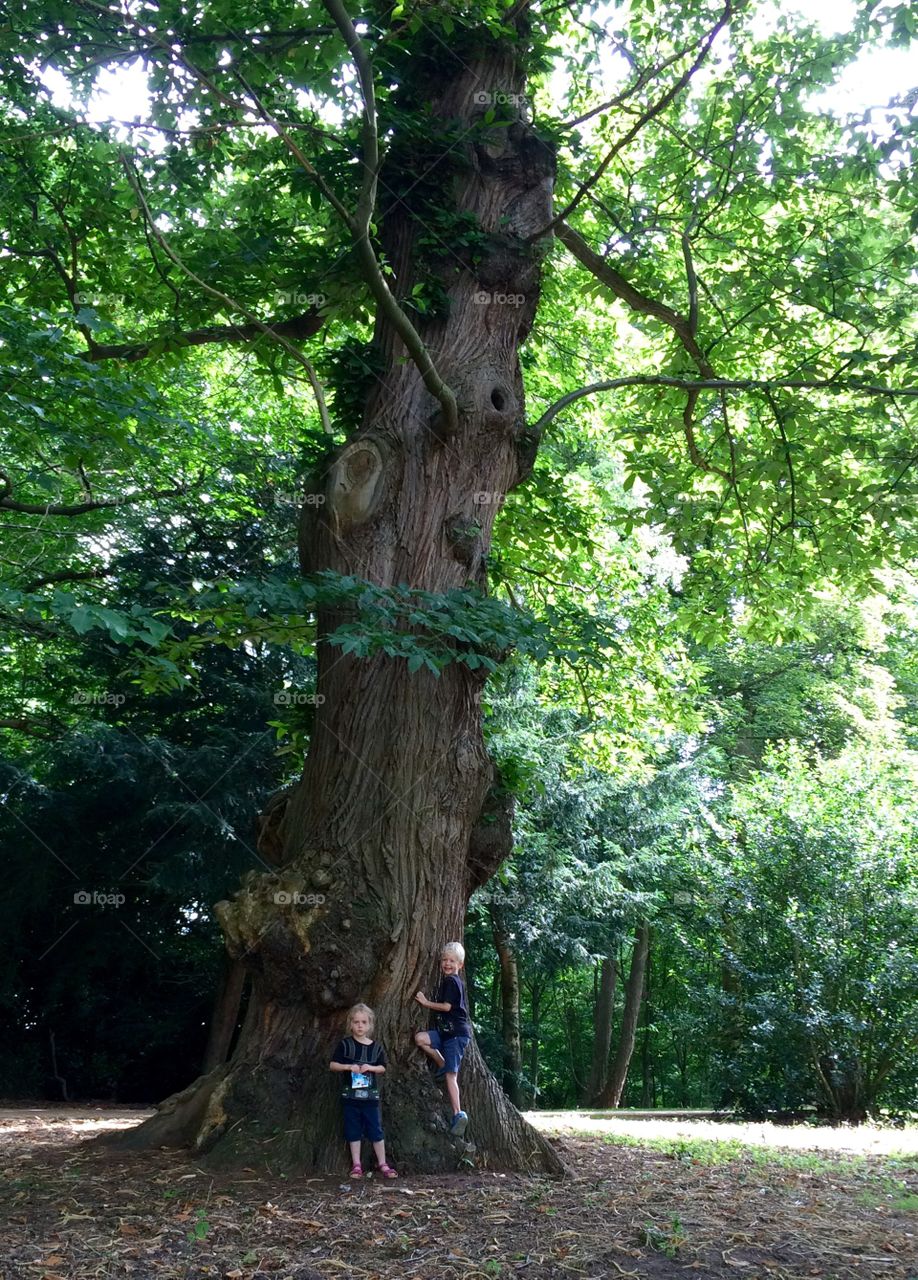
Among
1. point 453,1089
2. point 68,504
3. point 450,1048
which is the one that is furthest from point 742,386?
point 68,504

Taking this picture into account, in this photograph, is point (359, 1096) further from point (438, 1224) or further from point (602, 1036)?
point (602, 1036)

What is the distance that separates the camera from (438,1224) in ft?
16.1

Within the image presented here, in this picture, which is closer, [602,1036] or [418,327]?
[418,327]

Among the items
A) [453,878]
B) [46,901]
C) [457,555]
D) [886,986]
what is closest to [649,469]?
[457,555]

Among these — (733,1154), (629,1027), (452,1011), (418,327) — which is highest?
(418,327)

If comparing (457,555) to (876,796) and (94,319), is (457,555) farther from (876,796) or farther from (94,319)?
(876,796)

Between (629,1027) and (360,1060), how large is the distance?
18.7 m

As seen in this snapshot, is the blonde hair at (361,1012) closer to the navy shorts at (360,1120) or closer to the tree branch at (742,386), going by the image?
the navy shorts at (360,1120)

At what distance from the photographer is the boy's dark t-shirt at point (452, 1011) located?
20.5 ft

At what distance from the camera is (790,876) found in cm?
1323

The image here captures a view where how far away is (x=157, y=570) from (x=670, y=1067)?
917 inches

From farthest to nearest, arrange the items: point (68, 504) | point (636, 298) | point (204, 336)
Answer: point (68, 504) < point (636, 298) < point (204, 336)

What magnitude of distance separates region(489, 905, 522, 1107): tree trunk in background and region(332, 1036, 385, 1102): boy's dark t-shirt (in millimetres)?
11834

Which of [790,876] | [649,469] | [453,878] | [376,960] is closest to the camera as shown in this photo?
[376,960]
